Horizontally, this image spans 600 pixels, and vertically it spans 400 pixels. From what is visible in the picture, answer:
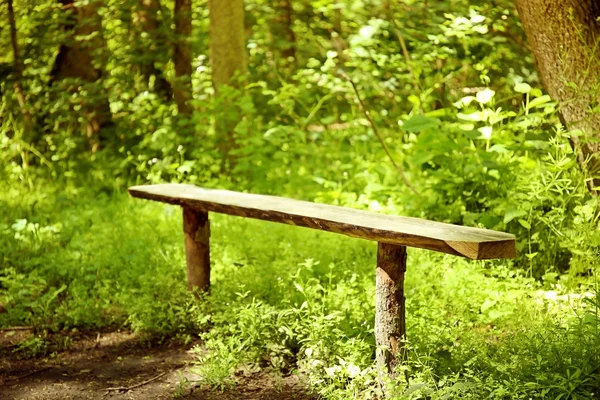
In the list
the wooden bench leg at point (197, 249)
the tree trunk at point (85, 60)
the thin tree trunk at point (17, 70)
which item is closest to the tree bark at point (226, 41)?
the tree trunk at point (85, 60)

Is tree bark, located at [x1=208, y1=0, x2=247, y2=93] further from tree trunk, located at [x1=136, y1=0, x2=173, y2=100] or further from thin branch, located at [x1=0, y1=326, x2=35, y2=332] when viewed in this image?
thin branch, located at [x1=0, y1=326, x2=35, y2=332]

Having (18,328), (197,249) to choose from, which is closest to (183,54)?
(197,249)

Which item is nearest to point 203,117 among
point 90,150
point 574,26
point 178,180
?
point 178,180

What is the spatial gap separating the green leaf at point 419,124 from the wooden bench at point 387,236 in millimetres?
1722

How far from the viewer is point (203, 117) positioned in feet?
27.5

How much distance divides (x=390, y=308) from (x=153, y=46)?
6843 millimetres

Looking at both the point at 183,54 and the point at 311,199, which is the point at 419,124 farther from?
the point at 183,54

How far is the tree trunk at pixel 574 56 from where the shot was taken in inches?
196

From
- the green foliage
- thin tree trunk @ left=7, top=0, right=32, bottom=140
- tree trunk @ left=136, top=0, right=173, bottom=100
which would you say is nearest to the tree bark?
the green foliage

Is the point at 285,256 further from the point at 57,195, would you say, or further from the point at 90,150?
the point at 90,150

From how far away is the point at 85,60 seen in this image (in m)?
10.4

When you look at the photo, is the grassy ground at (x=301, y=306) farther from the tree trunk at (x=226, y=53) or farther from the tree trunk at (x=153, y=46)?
the tree trunk at (x=153, y=46)

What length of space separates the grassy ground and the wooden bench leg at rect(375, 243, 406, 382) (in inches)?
4.2

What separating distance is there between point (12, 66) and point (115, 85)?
1427 mm
